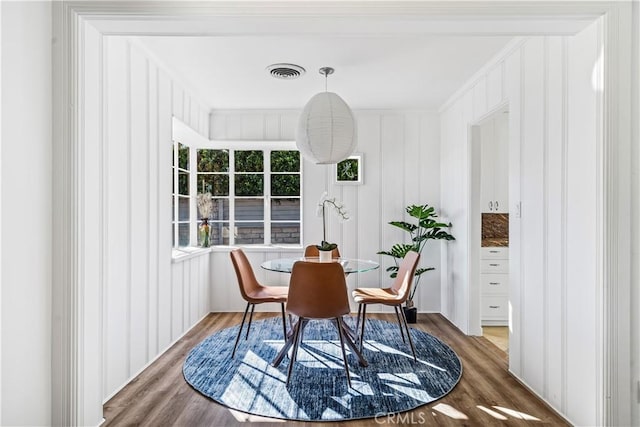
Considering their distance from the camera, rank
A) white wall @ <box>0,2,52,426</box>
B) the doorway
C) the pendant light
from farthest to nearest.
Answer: the doorway < the pendant light < white wall @ <box>0,2,52,426</box>

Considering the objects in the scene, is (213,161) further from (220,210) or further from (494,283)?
(494,283)

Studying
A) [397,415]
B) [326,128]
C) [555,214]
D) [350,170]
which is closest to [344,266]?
[326,128]

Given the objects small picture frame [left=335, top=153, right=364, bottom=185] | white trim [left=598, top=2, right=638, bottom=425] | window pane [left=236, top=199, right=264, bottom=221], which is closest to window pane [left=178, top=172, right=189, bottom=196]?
window pane [left=236, top=199, right=264, bottom=221]

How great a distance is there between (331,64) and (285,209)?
2162 millimetres

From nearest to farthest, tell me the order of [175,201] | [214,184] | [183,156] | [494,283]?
[175,201] → [494,283] → [183,156] → [214,184]

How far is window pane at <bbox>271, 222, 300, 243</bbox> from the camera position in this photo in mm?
5070

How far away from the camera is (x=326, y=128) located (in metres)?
2.96

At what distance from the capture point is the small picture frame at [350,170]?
4.92 metres

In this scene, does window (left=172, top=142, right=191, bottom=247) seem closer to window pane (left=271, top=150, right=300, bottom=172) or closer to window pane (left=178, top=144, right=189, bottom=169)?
window pane (left=178, top=144, right=189, bottom=169)

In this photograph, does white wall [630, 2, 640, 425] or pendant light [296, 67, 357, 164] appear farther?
pendant light [296, 67, 357, 164]

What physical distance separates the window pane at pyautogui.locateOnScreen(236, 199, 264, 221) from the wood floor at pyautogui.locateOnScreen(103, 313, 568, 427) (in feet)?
7.30

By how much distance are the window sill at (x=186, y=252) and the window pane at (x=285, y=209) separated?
3.17 ft

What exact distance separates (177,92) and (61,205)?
219 cm

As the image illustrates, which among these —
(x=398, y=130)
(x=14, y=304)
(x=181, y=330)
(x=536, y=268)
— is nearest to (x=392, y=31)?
(x=536, y=268)
